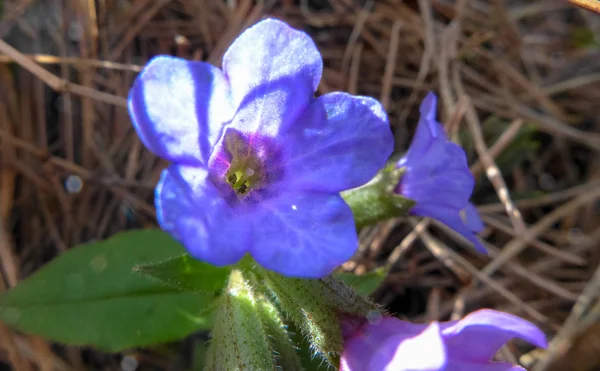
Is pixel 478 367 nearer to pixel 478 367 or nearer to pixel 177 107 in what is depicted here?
pixel 478 367

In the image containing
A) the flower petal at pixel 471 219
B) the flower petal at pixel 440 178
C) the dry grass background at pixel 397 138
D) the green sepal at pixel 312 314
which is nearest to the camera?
the green sepal at pixel 312 314

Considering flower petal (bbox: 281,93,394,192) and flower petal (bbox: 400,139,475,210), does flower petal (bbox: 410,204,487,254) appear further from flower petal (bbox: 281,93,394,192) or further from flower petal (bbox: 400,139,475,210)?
flower petal (bbox: 281,93,394,192)

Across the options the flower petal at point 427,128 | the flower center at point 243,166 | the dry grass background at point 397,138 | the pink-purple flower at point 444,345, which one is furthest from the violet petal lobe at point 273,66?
the dry grass background at point 397,138

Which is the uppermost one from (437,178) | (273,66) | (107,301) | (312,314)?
(273,66)

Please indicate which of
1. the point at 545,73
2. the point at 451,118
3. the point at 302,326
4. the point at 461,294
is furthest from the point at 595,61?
the point at 302,326

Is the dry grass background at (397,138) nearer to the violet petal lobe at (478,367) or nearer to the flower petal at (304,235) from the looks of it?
the violet petal lobe at (478,367)

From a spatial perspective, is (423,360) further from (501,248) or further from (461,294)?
(501,248)

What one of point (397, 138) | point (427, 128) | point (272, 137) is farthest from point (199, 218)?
point (397, 138)
